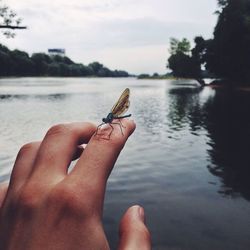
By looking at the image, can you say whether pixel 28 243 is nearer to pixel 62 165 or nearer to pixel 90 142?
pixel 62 165

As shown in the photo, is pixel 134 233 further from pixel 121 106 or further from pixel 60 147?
pixel 121 106

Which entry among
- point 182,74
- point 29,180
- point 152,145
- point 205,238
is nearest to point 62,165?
point 29,180

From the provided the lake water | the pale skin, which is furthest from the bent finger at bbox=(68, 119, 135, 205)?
the lake water

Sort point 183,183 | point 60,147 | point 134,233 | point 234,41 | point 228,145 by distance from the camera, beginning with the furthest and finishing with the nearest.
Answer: point 234,41 → point 228,145 → point 183,183 → point 134,233 → point 60,147

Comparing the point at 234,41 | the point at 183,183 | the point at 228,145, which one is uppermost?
the point at 234,41

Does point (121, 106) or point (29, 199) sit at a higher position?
point (121, 106)

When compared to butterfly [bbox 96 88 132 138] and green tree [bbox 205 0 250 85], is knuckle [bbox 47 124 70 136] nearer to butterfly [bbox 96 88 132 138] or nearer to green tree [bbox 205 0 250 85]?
butterfly [bbox 96 88 132 138]

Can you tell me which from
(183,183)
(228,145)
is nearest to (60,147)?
(183,183)

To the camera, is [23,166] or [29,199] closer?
[29,199]

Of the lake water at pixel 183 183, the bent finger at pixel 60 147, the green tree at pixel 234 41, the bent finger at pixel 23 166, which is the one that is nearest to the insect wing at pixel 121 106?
the bent finger at pixel 60 147
